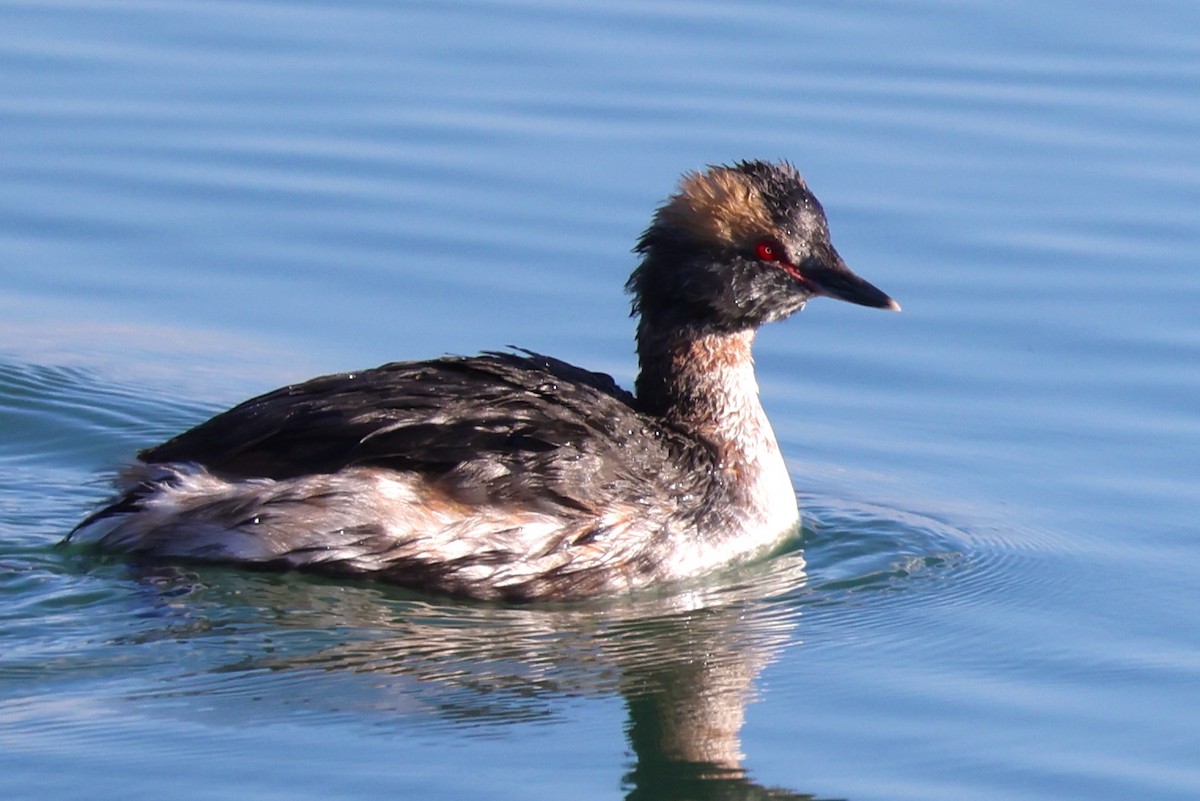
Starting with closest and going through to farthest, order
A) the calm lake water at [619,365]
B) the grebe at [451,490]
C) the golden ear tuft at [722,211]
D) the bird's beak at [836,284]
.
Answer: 1. the calm lake water at [619,365]
2. the grebe at [451,490]
3. the golden ear tuft at [722,211]
4. the bird's beak at [836,284]

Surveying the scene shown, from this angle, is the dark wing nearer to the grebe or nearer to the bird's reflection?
the grebe

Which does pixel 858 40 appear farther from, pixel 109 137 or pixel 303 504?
pixel 303 504

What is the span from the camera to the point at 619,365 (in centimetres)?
1152

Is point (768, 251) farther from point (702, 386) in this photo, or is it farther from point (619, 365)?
point (619, 365)

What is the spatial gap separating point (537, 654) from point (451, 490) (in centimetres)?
86

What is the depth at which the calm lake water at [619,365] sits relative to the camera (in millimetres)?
7750

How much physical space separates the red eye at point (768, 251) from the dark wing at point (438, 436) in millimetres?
1075

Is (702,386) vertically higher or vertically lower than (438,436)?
higher

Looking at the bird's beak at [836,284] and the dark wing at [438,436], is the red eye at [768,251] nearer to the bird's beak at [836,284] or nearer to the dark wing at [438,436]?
the bird's beak at [836,284]

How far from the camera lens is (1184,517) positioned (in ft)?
32.5

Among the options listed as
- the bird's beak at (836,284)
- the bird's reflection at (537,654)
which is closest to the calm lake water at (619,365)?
the bird's reflection at (537,654)

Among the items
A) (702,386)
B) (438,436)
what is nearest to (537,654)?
(438,436)

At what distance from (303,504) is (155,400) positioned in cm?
238

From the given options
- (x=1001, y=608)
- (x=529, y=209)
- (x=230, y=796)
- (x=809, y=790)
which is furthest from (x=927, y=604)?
(x=529, y=209)
